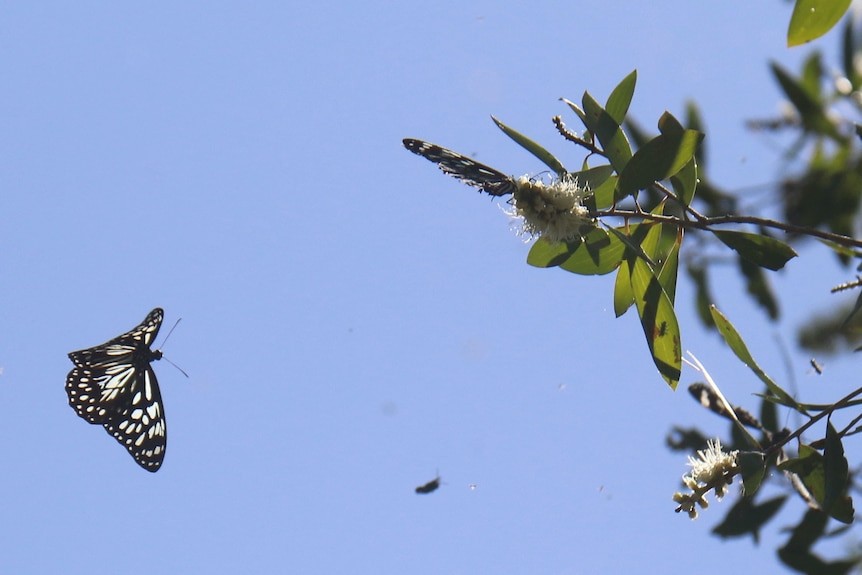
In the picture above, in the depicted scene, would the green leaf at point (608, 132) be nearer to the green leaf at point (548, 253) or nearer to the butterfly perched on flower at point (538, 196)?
the butterfly perched on flower at point (538, 196)

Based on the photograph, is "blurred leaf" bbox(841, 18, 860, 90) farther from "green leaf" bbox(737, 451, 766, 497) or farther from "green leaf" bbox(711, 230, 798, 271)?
"green leaf" bbox(737, 451, 766, 497)

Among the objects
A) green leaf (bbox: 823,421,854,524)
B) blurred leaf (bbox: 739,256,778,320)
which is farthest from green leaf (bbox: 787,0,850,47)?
blurred leaf (bbox: 739,256,778,320)

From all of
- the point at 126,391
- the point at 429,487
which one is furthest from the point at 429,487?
the point at 126,391

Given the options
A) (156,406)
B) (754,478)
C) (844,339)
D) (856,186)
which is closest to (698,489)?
(754,478)

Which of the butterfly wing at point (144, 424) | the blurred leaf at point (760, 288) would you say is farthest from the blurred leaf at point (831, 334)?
the butterfly wing at point (144, 424)

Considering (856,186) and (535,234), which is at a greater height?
(856,186)

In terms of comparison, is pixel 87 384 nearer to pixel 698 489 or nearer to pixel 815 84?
pixel 698 489
